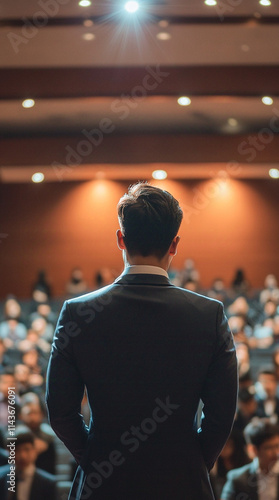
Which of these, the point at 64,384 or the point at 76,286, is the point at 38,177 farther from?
the point at 64,384

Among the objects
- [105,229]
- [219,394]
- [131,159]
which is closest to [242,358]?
[219,394]

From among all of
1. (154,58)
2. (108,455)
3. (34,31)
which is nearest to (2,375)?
(34,31)

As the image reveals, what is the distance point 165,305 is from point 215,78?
684 centimetres

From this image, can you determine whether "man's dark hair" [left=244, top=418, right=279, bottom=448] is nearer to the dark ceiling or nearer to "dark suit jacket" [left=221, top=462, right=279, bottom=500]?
"dark suit jacket" [left=221, top=462, right=279, bottom=500]

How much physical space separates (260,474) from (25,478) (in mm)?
1184

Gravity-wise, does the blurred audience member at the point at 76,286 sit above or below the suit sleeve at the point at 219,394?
above

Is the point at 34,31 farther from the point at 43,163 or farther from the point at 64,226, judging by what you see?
the point at 64,226

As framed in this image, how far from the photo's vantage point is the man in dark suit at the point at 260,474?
119 inches

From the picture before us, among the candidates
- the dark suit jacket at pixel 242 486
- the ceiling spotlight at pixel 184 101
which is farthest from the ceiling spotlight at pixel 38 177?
the dark suit jacket at pixel 242 486

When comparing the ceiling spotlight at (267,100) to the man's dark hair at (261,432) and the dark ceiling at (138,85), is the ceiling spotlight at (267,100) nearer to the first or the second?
the dark ceiling at (138,85)

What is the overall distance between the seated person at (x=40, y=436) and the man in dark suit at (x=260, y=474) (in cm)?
133

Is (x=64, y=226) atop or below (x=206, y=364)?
atop

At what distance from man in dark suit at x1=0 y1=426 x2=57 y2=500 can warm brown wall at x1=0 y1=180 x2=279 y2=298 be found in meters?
9.68

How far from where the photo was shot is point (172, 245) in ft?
4.16
